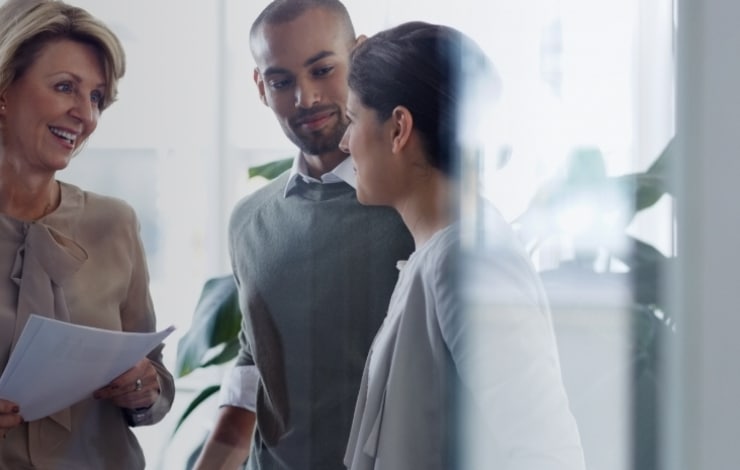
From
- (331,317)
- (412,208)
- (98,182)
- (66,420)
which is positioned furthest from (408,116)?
(66,420)

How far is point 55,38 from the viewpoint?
1109 mm

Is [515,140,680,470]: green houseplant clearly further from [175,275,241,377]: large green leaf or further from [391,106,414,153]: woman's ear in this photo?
[175,275,241,377]: large green leaf

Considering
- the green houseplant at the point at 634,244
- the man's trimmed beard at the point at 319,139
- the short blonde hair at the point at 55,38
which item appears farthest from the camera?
the short blonde hair at the point at 55,38

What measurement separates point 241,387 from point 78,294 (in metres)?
0.23

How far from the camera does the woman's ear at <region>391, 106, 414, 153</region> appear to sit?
958 millimetres

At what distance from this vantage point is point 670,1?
2.93 feet

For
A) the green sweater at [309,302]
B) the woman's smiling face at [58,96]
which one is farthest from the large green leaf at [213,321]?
the woman's smiling face at [58,96]

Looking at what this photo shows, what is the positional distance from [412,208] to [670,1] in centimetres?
31

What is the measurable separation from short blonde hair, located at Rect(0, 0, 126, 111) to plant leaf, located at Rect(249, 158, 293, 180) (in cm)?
21

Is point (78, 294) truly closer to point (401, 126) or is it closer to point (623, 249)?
point (401, 126)

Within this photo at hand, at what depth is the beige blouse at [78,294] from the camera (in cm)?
110

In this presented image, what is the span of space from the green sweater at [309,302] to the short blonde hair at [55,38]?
0.23 m

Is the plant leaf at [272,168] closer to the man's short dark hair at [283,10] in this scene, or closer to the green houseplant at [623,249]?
the man's short dark hair at [283,10]

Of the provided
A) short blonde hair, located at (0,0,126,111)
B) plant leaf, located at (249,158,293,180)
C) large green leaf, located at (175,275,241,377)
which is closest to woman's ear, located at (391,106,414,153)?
plant leaf, located at (249,158,293,180)
